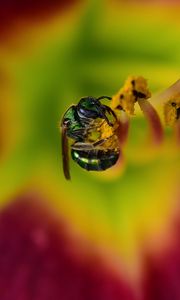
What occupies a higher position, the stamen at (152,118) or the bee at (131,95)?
the bee at (131,95)

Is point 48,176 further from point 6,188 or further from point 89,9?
point 89,9

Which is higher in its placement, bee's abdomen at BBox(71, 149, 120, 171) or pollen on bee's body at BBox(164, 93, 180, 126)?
pollen on bee's body at BBox(164, 93, 180, 126)

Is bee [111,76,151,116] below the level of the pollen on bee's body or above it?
above

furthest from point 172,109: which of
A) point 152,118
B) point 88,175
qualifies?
point 88,175

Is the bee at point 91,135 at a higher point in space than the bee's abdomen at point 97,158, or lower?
higher

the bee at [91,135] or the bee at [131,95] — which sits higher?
the bee at [131,95]

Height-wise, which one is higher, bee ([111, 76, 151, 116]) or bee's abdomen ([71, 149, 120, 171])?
bee ([111, 76, 151, 116])

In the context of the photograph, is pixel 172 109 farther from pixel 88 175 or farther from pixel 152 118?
pixel 88 175
